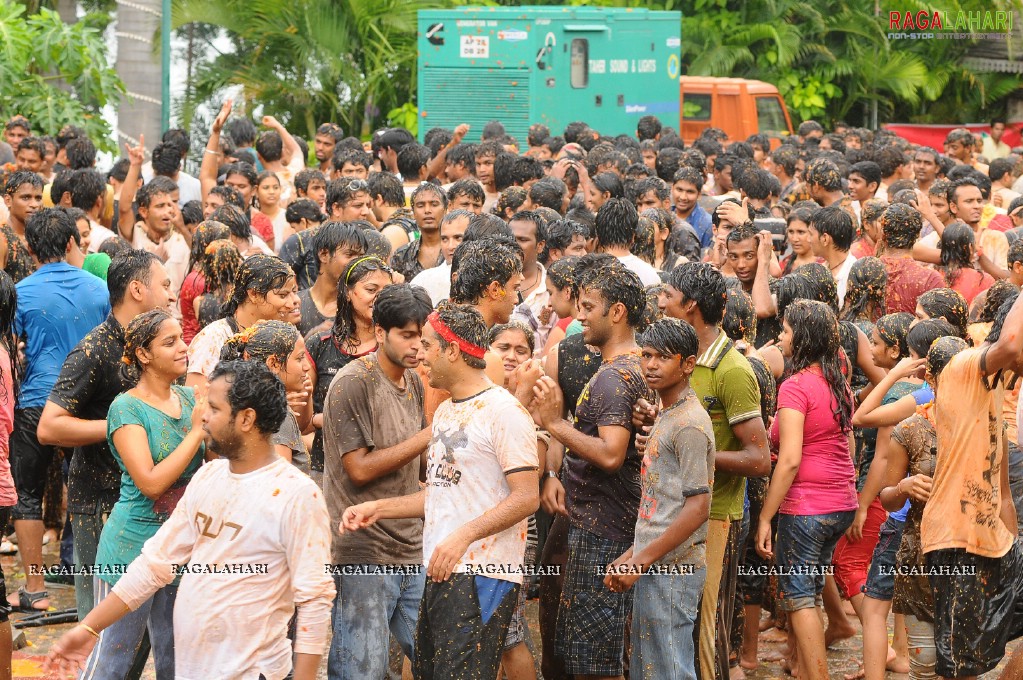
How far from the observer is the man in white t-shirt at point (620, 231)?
7035 millimetres

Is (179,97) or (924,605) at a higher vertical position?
(179,97)

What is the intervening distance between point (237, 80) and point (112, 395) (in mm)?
16713

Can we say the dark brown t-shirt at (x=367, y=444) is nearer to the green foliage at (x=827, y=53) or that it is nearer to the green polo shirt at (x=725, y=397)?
the green polo shirt at (x=725, y=397)

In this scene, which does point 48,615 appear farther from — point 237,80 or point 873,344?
point 237,80

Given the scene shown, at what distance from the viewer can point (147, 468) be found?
187 inches

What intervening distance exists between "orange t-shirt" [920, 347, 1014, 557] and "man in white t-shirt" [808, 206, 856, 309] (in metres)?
2.80

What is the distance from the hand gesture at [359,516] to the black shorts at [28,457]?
128 inches

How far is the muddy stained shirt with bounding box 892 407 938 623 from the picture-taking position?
18.4 feet

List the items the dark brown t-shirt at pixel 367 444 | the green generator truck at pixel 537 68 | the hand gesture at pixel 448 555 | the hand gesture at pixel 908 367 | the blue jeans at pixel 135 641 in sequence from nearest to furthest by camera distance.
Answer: the hand gesture at pixel 448 555 → the blue jeans at pixel 135 641 → the dark brown t-shirt at pixel 367 444 → the hand gesture at pixel 908 367 → the green generator truck at pixel 537 68

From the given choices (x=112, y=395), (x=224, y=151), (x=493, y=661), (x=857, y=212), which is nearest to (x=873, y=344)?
(x=493, y=661)

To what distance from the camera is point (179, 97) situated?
71.0 feet

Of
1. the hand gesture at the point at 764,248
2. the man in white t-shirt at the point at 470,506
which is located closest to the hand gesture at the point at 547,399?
the man in white t-shirt at the point at 470,506

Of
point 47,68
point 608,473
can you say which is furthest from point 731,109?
point 608,473

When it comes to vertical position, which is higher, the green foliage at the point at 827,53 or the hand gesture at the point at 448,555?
the green foliage at the point at 827,53
